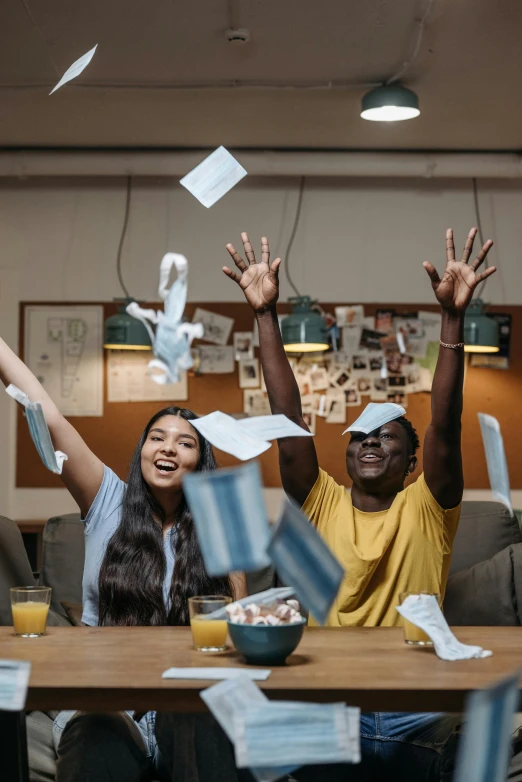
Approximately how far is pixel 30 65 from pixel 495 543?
277 cm

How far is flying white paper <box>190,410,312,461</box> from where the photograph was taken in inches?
53.0

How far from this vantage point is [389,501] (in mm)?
2381

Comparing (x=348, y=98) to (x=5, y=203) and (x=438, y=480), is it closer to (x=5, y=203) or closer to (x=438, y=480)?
(x=5, y=203)

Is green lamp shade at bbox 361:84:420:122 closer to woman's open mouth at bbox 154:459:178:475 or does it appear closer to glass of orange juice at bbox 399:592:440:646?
woman's open mouth at bbox 154:459:178:475

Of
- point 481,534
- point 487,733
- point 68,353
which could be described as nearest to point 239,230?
point 68,353

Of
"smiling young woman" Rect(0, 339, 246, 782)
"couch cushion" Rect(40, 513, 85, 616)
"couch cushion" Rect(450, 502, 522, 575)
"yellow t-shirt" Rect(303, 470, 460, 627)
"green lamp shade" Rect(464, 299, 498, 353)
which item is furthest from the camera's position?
"green lamp shade" Rect(464, 299, 498, 353)

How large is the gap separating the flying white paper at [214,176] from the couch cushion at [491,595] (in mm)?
1826

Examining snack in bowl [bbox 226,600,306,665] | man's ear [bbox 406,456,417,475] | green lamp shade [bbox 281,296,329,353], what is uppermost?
green lamp shade [bbox 281,296,329,353]

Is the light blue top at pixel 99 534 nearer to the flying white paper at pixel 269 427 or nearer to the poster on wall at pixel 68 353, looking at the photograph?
the flying white paper at pixel 269 427

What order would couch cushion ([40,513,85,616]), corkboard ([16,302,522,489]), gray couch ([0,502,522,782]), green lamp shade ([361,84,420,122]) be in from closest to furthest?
gray couch ([0,502,522,782]), couch cushion ([40,513,85,616]), green lamp shade ([361,84,420,122]), corkboard ([16,302,522,489])

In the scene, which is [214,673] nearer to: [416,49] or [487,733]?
[487,733]

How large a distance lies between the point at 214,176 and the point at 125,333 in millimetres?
3239

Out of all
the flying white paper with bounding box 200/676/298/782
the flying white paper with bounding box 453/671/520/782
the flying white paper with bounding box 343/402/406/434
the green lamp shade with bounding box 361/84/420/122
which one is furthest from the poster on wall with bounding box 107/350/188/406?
the flying white paper with bounding box 453/671/520/782

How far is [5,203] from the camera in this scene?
5.55 m
